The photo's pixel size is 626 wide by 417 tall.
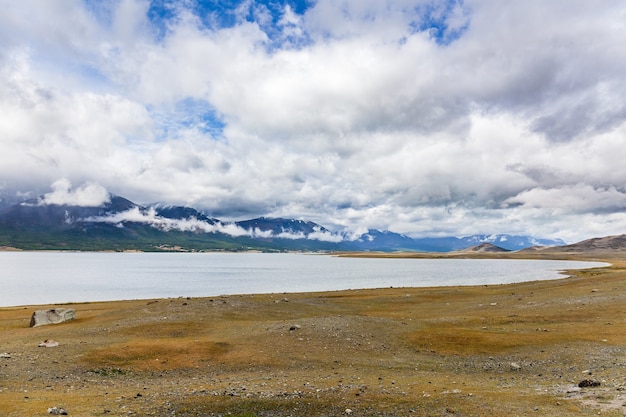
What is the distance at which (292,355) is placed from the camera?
30.5m

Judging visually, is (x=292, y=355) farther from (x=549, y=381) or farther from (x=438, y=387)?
(x=549, y=381)

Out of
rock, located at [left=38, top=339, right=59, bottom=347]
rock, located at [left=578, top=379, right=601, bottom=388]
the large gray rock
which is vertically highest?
rock, located at [left=578, top=379, right=601, bottom=388]

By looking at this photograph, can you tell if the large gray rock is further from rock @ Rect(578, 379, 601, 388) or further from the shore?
rock @ Rect(578, 379, 601, 388)

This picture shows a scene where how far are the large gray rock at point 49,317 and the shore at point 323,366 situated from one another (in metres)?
2.05

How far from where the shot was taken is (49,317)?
168ft

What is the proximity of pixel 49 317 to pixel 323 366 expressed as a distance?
40.3 metres

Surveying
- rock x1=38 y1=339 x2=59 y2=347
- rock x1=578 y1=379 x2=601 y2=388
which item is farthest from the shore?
rock x1=38 y1=339 x2=59 y2=347

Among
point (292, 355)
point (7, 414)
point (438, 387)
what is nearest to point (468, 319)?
point (292, 355)

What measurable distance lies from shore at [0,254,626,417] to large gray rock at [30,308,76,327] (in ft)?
6.72

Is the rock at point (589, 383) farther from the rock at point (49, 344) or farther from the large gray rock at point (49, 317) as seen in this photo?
the large gray rock at point (49, 317)

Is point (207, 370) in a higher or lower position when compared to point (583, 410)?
lower

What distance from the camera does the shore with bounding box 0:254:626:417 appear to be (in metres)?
18.6

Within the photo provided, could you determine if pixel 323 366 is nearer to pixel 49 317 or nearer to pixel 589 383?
pixel 589 383

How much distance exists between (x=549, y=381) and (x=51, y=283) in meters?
147
